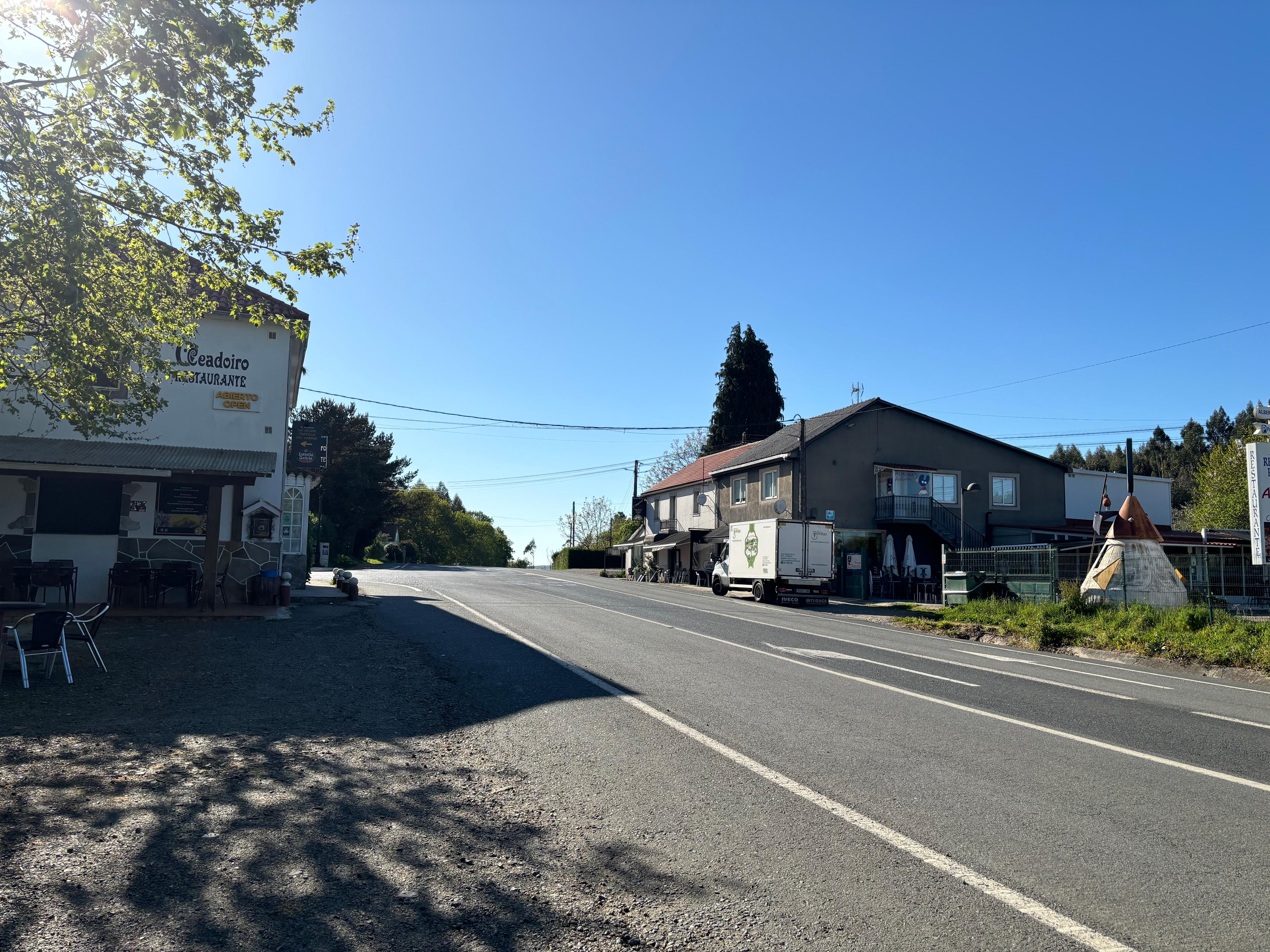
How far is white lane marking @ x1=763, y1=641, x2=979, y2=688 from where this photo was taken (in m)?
10.6

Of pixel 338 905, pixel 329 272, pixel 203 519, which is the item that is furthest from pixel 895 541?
pixel 338 905

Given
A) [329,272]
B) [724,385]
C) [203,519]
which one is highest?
[724,385]

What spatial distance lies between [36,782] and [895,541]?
37030 millimetres

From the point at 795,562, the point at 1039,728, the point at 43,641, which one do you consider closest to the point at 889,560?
the point at 795,562

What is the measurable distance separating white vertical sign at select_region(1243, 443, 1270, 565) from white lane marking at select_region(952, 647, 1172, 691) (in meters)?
4.89

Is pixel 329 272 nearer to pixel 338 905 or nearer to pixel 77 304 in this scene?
pixel 77 304

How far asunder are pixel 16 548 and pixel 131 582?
243 centimetres

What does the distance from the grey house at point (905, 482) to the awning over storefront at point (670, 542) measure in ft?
17.3

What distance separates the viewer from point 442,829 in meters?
4.59

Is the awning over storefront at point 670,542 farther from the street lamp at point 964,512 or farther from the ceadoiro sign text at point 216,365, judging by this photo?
the ceadoiro sign text at point 216,365

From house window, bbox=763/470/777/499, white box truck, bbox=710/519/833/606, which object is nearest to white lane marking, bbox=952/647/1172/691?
white box truck, bbox=710/519/833/606

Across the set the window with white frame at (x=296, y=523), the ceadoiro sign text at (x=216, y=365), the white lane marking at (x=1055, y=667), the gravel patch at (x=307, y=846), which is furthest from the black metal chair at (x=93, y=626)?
the window with white frame at (x=296, y=523)

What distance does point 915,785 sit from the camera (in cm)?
547

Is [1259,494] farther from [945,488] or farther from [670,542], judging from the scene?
[670,542]
